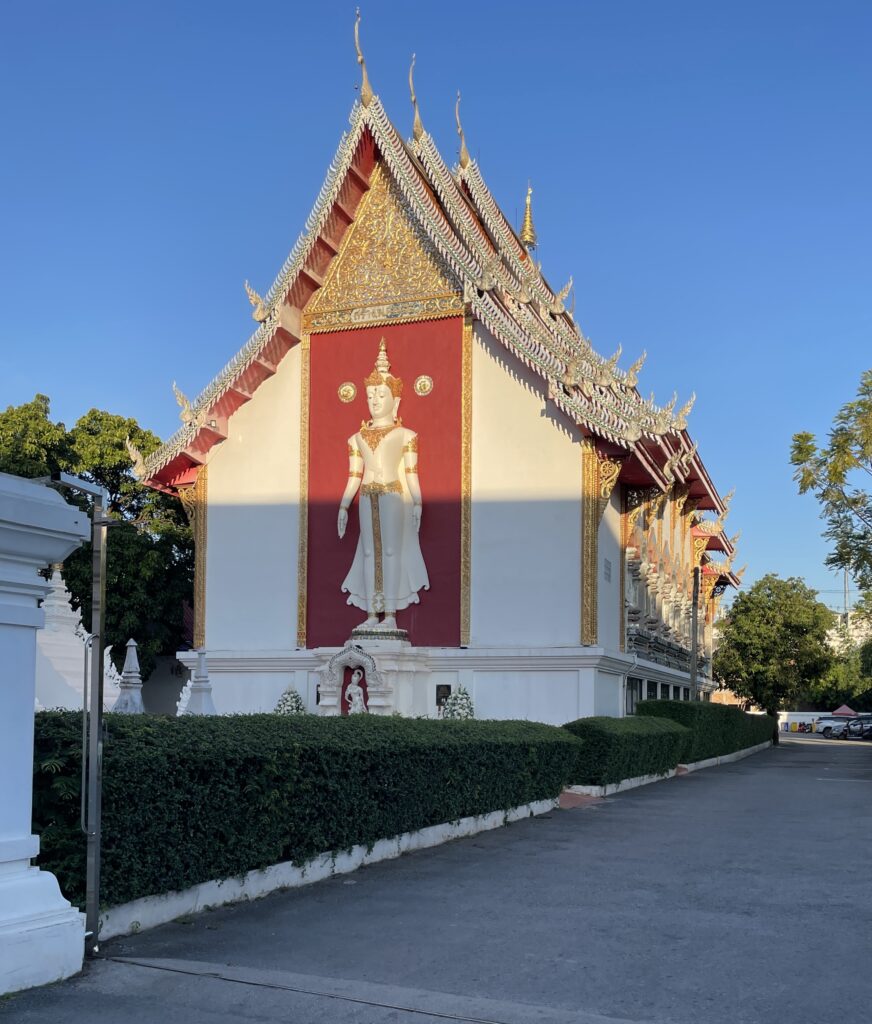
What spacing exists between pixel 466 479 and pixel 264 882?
43.8 ft

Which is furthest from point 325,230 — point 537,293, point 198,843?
point 198,843

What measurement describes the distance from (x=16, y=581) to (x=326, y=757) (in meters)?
3.67

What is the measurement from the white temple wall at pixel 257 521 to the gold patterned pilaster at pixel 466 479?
11.0 feet

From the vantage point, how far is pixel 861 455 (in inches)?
977

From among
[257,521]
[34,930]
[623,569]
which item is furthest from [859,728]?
[34,930]

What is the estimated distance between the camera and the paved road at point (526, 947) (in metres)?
5.63

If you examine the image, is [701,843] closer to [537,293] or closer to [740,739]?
[537,293]

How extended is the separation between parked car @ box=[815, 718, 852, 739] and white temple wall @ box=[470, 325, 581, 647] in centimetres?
4897

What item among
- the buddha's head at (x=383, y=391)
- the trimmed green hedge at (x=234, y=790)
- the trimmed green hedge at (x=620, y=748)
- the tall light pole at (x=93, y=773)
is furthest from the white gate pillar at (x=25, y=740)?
the buddha's head at (x=383, y=391)

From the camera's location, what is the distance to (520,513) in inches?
828

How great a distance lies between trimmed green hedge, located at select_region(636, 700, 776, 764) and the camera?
2383 centimetres

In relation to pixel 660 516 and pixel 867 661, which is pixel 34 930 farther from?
pixel 867 661

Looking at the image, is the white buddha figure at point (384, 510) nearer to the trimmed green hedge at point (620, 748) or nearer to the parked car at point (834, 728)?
A: the trimmed green hedge at point (620, 748)

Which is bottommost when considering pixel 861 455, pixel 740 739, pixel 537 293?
pixel 740 739
